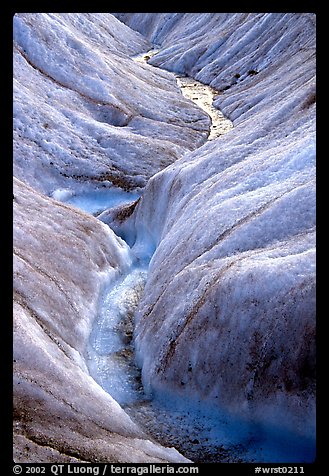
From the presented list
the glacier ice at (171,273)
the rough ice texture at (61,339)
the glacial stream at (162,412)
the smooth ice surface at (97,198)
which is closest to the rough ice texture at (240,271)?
the glacier ice at (171,273)

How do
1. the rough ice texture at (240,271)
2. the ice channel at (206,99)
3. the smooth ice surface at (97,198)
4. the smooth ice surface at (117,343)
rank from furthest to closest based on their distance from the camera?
the ice channel at (206,99) < the smooth ice surface at (97,198) < the smooth ice surface at (117,343) < the rough ice texture at (240,271)

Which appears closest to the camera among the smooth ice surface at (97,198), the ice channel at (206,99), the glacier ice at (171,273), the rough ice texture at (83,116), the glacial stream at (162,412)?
the glacier ice at (171,273)

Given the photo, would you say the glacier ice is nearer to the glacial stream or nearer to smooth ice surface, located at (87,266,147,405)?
the glacial stream

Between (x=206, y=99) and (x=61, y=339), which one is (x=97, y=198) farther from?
(x=206, y=99)

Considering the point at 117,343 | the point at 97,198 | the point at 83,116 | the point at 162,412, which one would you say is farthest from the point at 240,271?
the point at 83,116

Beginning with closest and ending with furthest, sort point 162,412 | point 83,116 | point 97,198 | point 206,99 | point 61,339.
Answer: point 162,412 → point 61,339 → point 97,198 → point 83,116 → point 206,99

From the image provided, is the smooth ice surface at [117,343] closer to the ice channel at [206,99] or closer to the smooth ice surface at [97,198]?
the smooth ice surface at [97,198]
